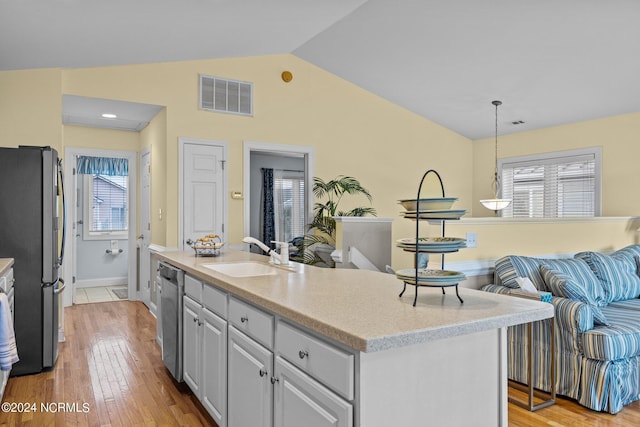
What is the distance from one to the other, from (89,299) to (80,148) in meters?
2.11

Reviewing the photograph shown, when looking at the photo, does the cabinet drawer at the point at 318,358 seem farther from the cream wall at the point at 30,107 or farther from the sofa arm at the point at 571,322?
the cream wall at the point at 30,107

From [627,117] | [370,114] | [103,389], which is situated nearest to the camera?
[103,389]

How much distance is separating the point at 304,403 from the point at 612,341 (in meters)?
2.27

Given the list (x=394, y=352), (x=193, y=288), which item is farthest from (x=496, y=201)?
(x=394, y=352)

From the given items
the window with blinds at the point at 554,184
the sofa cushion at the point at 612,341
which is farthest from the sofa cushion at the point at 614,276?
the window with blinds at the point at 554,184

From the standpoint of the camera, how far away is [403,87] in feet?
19.2

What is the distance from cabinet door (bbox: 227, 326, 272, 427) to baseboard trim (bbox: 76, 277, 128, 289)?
232 inches

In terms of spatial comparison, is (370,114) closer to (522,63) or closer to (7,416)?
(522,63)

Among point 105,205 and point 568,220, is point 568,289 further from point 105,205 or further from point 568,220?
point 105,205

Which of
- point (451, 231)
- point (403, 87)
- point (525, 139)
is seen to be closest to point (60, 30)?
point (451, 231)

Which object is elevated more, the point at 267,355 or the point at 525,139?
the point at 525,139

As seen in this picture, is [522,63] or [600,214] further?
[600,214]

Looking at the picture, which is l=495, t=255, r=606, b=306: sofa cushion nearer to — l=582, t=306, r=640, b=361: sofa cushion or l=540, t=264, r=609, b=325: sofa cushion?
l=540, t=264, r=609, b=325: sofa cushion

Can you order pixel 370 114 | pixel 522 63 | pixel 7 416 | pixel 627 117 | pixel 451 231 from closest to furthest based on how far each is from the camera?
pixel 7 416
pixel 451 231
pixel 522 63
pixel 627 117
pixel 370 114
